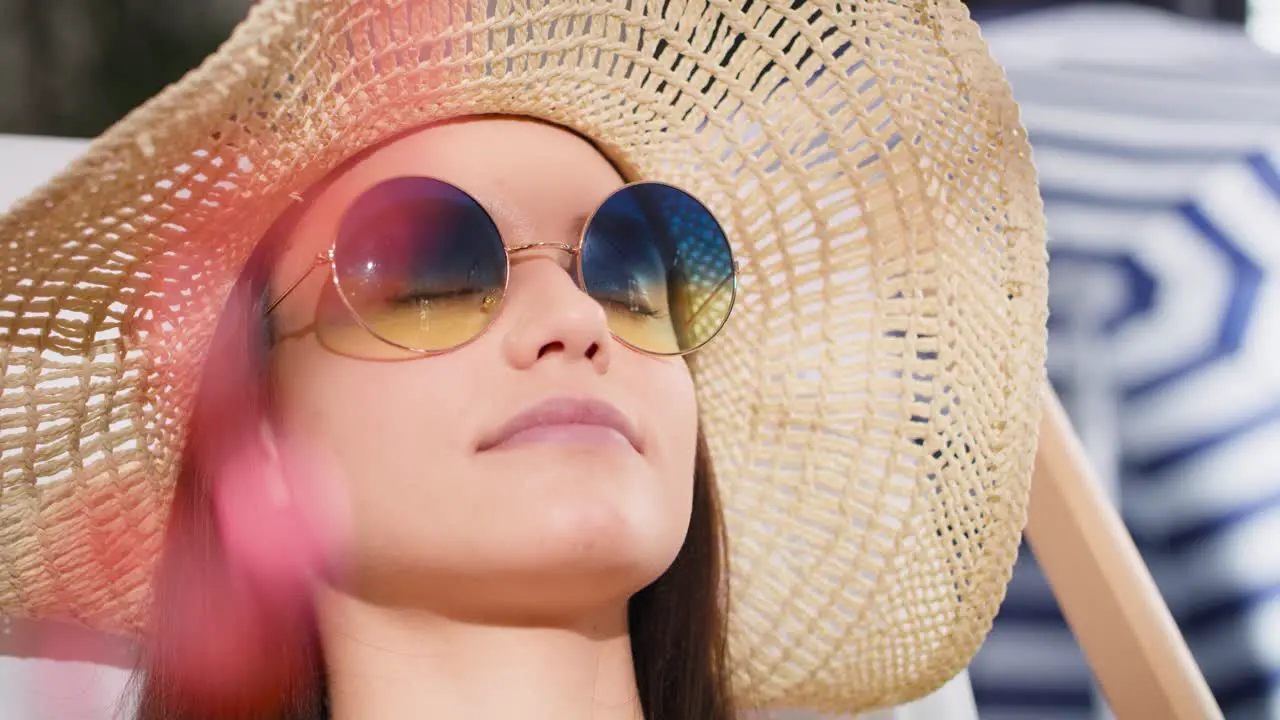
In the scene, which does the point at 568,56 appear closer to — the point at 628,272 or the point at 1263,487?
the point at 628,272

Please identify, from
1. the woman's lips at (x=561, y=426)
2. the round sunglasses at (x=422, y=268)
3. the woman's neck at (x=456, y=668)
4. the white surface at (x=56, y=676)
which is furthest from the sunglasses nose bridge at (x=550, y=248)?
the white surface at (x=56, y=676)

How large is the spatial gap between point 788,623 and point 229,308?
2.00 ft

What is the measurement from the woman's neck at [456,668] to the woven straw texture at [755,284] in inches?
9.0

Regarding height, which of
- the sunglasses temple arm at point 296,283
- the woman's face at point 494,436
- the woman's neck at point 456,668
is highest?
the sunglasses temple arm at point 296,283

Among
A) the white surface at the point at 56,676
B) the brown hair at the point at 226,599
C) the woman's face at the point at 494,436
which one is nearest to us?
the woman's face at the point at 494,436

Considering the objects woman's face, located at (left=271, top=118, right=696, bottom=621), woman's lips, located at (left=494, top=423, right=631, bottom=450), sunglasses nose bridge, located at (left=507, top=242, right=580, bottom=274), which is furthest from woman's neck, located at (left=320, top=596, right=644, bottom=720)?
sunglasses nose bridge, located at (left=507, top=242, right=580, bottom=274)

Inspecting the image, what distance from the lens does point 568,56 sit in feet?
3.43

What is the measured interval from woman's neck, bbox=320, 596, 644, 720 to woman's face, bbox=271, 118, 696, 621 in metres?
0.02

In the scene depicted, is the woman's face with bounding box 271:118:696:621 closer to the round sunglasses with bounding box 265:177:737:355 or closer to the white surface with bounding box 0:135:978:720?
the round sunglasses with bounding box 265:177:737:355

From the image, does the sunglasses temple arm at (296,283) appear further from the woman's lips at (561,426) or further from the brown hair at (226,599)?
the woman's lips at (561,426)

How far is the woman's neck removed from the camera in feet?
3.20

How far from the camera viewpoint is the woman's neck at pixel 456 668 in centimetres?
98

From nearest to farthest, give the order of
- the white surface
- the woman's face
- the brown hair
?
the woman's face
the brown hair
the white surface

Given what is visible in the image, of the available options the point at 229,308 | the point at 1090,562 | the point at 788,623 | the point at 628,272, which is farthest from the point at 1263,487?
the point at 229,308
